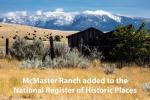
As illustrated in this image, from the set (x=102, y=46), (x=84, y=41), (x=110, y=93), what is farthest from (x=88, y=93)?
(x=84, y=41)

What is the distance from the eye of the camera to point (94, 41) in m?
30.8

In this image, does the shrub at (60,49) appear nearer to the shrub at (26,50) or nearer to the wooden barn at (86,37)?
the shrub at (26,50)

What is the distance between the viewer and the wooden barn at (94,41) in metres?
28.3

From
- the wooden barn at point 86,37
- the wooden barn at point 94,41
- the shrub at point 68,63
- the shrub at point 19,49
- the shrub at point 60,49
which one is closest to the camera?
the shrub at point 68,63

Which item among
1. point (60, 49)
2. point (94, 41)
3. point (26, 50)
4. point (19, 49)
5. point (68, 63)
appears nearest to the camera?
point (68, 63)

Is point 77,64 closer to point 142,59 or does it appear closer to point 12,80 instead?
point 142,59

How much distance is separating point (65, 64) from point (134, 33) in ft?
19.5

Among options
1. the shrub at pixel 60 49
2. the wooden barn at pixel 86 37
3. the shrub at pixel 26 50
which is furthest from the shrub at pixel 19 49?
the wooden barn at pixel 86 37

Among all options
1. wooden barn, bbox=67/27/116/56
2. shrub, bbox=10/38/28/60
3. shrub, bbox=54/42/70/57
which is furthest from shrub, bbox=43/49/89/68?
shrub, bbox=10/38/28/60

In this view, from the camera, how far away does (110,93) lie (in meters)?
13.2

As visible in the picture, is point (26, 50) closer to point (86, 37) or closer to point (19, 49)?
point (19, 49)

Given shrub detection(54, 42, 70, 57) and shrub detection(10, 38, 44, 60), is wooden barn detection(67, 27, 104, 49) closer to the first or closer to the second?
shrub detection(10, 38, 44, 60)

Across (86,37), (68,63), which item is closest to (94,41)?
(86,37)

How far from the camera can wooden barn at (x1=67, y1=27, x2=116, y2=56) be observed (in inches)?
1113
